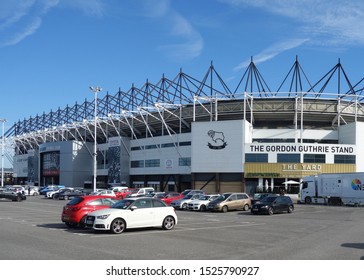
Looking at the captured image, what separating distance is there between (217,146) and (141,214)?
48.1 m

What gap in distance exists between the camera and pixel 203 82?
245 feet

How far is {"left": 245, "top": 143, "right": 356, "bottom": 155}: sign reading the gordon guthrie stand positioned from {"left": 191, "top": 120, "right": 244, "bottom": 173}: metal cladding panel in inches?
117

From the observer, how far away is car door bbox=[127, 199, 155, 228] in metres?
18.4

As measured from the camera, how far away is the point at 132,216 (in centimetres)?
1841

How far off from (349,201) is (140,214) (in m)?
32.7

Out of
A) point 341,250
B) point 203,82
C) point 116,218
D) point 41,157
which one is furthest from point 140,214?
point 41,157

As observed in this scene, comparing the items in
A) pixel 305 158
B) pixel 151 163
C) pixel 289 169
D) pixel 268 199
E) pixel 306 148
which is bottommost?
pixel 268 199

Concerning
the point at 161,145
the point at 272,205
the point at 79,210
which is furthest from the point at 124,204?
the point at 161,145

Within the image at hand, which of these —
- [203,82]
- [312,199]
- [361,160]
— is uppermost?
[203,82]

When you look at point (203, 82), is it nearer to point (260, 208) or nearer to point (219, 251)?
point (260, 208)

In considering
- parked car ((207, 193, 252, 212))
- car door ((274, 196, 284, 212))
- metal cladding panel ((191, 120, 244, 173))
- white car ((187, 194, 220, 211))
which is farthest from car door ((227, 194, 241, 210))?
metal cladding panel ((191, 120, 244, 173))

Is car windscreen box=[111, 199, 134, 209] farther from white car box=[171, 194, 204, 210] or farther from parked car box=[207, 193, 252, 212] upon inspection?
white car box=[171, 194, 204, 210]

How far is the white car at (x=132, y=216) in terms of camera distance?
58.3 ft

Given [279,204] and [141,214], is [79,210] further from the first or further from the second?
[279,204]
